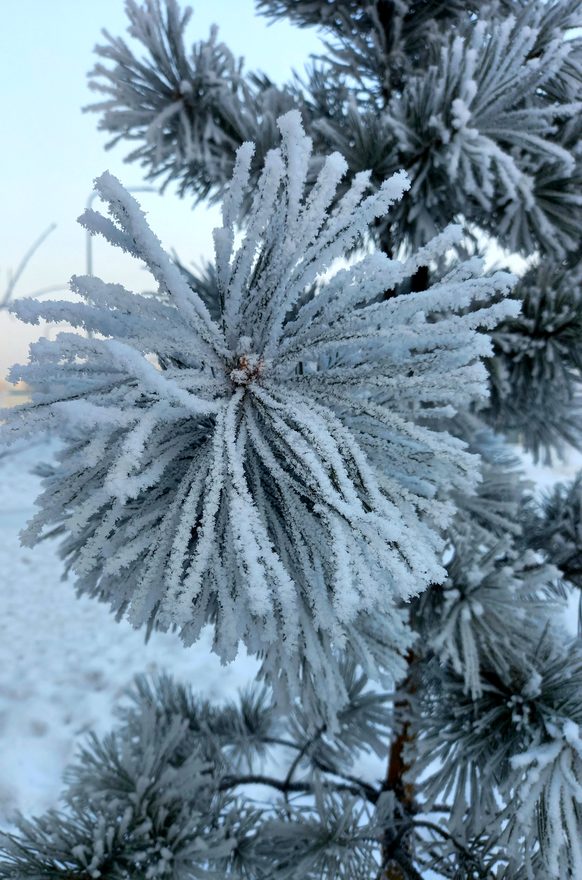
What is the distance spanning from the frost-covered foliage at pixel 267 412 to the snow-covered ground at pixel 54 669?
2226 millimetres

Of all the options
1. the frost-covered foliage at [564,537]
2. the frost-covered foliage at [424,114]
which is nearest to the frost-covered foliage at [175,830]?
the frost-covered foliage at [564,537]

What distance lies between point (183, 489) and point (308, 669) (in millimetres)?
389

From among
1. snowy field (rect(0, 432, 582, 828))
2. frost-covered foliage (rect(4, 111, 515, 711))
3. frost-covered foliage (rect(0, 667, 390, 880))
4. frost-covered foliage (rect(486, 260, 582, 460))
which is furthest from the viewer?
snowy field (rect(0, 432, 582, 828))

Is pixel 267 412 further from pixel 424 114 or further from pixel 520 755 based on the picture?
pixel 424 114

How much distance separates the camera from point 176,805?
47.1 inches

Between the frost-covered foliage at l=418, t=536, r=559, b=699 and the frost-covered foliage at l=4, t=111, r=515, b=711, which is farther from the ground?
the frost-covered foliage at l=4, t=111, r=515, b=711

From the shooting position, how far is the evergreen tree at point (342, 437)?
0.54 metres

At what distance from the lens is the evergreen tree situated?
0.54m

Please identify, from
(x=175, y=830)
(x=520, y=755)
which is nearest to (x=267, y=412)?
(x=520, y=755)

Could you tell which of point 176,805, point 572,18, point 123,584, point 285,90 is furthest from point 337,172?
point 285,90

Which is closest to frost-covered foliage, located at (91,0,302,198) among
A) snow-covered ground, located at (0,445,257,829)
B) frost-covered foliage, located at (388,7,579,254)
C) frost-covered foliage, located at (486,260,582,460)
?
frost-covered foliage, located at (388,7,579,254)

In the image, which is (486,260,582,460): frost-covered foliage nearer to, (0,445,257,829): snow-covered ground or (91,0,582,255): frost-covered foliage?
(91,0,582,255): frost-covered foliage

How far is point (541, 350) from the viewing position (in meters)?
1.42

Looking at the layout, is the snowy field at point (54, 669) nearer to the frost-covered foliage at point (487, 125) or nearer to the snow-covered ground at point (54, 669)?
the snow-covered ground at point (54, 669)
